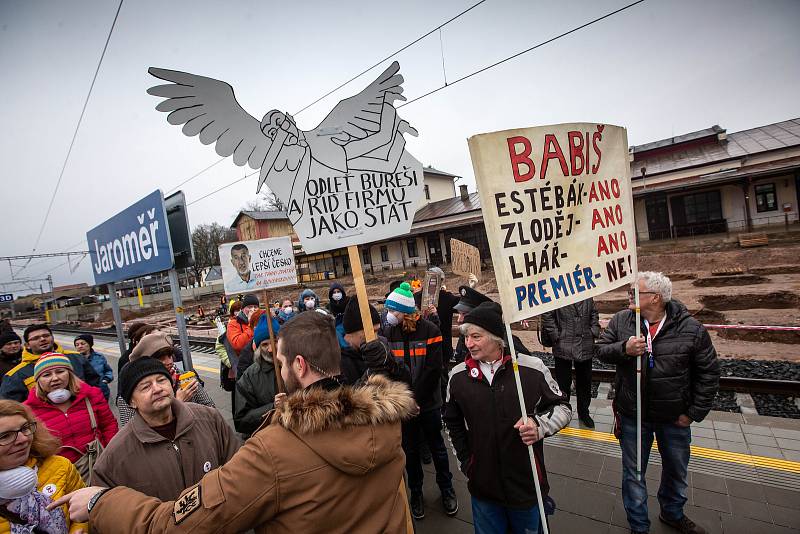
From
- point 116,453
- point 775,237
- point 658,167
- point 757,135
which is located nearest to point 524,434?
point 116,453

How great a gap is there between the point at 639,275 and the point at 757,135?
104 ft

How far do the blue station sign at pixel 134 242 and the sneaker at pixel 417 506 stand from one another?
4206 millimetres

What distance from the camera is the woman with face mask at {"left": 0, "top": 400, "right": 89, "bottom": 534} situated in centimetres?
176

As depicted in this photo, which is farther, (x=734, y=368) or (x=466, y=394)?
(x=734, y=368)

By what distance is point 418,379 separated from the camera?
11.3 ft

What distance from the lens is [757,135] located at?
81.1ft

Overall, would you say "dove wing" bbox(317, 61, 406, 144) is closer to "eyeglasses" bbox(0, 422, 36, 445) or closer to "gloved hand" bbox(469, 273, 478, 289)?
"eyeglasses" bbox(0, 422, 36, 445)

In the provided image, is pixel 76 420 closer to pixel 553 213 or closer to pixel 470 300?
pixel 470 300

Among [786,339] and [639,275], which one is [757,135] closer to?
[786,339]

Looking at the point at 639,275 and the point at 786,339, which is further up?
the point at 639,275

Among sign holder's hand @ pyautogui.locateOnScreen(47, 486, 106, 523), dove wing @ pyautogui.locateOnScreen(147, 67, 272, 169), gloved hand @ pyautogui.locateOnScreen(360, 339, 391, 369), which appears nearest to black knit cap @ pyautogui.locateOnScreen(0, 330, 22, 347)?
dove wing @ pyautogui.locateOnScreen(147, 67, 272, 169)

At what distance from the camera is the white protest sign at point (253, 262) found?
6309 mm

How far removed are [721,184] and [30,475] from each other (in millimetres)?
28604

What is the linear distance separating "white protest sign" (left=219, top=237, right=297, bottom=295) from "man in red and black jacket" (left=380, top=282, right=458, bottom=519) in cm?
329
